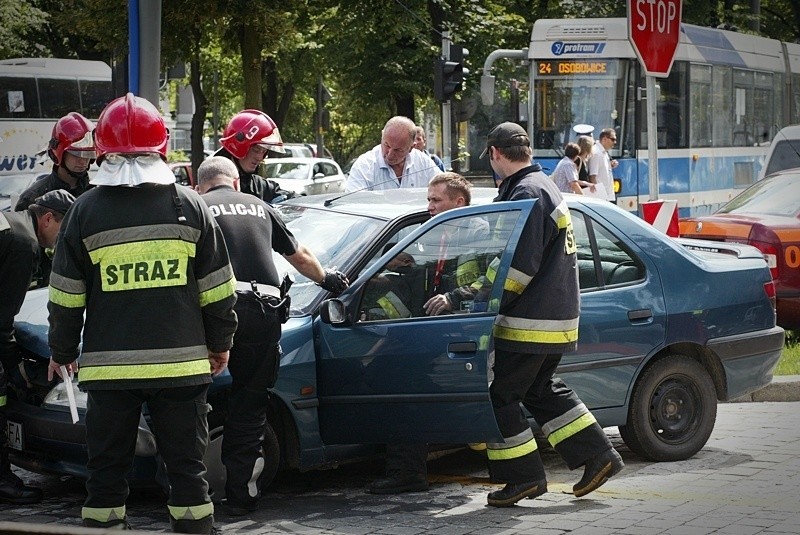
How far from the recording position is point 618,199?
20422 mm

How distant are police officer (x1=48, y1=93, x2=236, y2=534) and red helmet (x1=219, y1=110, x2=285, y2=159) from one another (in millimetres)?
1814

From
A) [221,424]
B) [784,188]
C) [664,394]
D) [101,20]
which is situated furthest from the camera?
[101,20]

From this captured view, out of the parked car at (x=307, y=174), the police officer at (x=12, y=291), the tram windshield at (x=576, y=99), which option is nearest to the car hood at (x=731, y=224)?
the police officer at (x=12, y=291)

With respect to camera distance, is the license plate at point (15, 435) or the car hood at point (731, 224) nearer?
the license plate at point (15, 435)

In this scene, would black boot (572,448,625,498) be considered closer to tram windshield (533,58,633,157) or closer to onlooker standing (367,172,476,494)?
onlooker standing (367,172,476,494)

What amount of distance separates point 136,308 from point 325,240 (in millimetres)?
2226

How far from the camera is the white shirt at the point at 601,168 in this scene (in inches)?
661

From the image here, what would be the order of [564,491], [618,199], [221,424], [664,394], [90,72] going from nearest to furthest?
[221,424], [564,491], [664,394], [618,199], [90,72]

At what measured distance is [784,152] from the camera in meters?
15.0

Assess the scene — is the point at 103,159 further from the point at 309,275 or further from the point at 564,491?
the point at 564,491

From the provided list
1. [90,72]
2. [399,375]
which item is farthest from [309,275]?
[90,72]

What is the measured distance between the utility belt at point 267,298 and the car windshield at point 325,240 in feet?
1.55

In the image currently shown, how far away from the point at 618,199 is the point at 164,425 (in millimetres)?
16166

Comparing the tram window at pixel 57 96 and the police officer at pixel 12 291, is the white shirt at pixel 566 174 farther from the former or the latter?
the tram window at pixel 57 96
